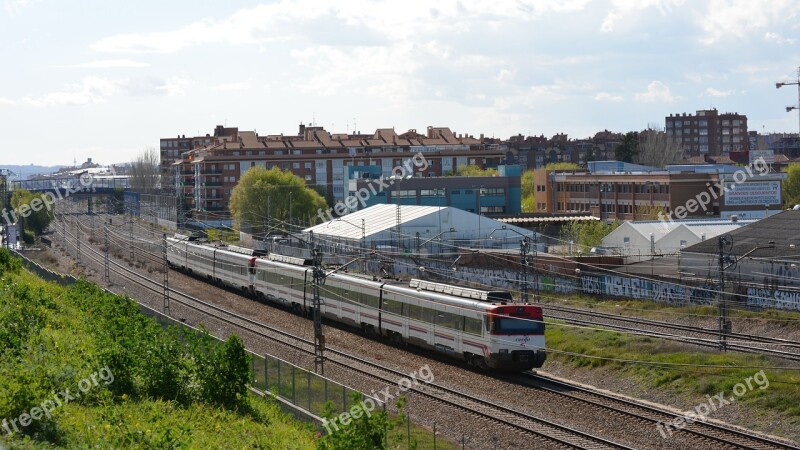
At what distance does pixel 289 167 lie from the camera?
398ft

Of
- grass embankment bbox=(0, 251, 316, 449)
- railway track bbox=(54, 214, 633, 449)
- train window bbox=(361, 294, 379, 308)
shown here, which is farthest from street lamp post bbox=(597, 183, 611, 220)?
grass embankment bbox=(0, 251, 316, 449)

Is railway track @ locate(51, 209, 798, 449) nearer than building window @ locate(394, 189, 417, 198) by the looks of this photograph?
Yes

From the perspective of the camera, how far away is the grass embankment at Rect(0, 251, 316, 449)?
52.8 ft

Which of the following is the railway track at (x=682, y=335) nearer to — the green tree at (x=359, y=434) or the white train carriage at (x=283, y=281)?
the white train carriage at (x=283, y=281)

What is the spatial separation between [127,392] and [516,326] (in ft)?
39.1

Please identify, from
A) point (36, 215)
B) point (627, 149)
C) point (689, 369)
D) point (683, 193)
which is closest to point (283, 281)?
point (689, 369)

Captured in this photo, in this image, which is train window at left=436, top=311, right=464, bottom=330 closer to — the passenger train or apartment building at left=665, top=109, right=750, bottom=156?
the passenger train

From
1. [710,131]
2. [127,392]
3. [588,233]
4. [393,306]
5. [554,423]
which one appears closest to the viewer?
[127,392]

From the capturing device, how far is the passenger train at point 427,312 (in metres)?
28.0

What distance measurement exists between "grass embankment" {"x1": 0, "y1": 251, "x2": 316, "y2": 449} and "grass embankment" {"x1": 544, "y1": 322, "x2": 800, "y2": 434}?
10961mm

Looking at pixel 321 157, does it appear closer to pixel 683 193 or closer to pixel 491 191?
pixel 491 191

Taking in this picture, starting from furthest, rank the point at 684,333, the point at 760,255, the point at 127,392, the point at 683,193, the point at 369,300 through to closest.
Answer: the point at 683,193 → the point at 760,255 → the point at 369,300 → the point at 684,333 → the point at 127,392

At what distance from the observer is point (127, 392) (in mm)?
20109

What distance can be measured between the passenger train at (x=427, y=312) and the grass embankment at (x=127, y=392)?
807cm
